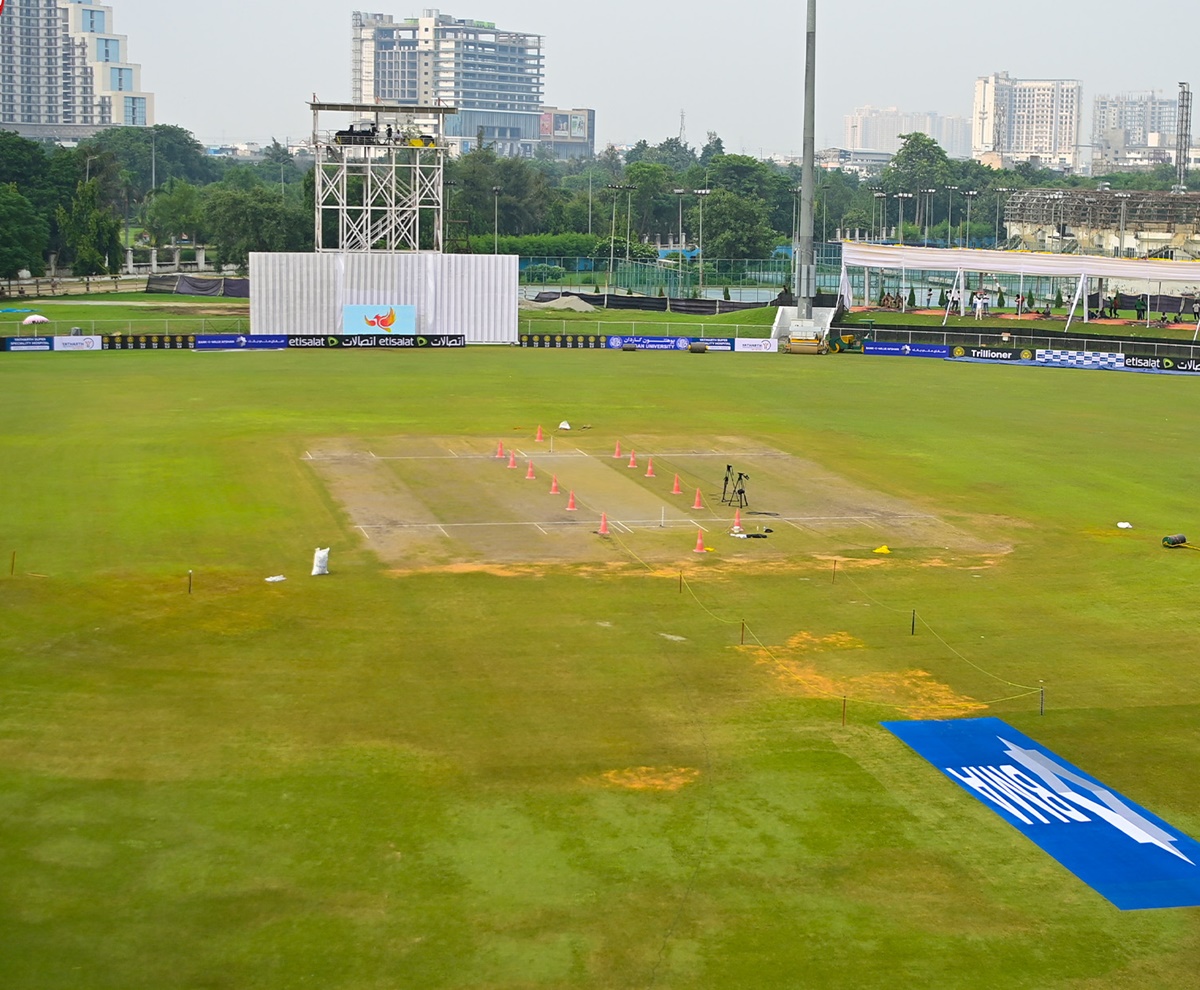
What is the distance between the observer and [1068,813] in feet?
59.0

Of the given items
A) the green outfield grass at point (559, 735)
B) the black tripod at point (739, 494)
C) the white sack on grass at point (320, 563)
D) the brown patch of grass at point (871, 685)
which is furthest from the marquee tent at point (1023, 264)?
the brown patch of grass at point (871, 685)

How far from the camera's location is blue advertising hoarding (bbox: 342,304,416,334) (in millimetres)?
84562

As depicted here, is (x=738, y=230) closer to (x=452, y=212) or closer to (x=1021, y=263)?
(x=452, y=212)

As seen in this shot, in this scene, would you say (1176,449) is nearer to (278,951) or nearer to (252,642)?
(252,642)

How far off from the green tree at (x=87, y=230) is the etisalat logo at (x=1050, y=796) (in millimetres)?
113727

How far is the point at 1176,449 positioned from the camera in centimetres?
4981

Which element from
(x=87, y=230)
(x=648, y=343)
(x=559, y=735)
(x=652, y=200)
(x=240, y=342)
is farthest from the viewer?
(x=652, y=200)

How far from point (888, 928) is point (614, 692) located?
26.8ft

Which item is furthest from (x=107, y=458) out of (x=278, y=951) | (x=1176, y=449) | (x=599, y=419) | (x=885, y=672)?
(x=1176, y=449)

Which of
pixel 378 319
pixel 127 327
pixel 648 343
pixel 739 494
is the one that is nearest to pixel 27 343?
pixel 127 327

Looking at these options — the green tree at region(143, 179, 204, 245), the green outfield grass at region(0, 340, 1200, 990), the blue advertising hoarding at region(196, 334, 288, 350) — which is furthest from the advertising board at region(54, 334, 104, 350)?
the green tree at region(143, 179, 204, 245)

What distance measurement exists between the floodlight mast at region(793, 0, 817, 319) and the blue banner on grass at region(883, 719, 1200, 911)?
229 feet

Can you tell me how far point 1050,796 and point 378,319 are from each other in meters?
70.7

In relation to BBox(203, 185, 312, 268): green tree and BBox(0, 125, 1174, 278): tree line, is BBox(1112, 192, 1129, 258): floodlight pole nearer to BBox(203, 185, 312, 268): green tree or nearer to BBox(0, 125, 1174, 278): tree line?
BBox(0, 125, 1174, 278): tree line
